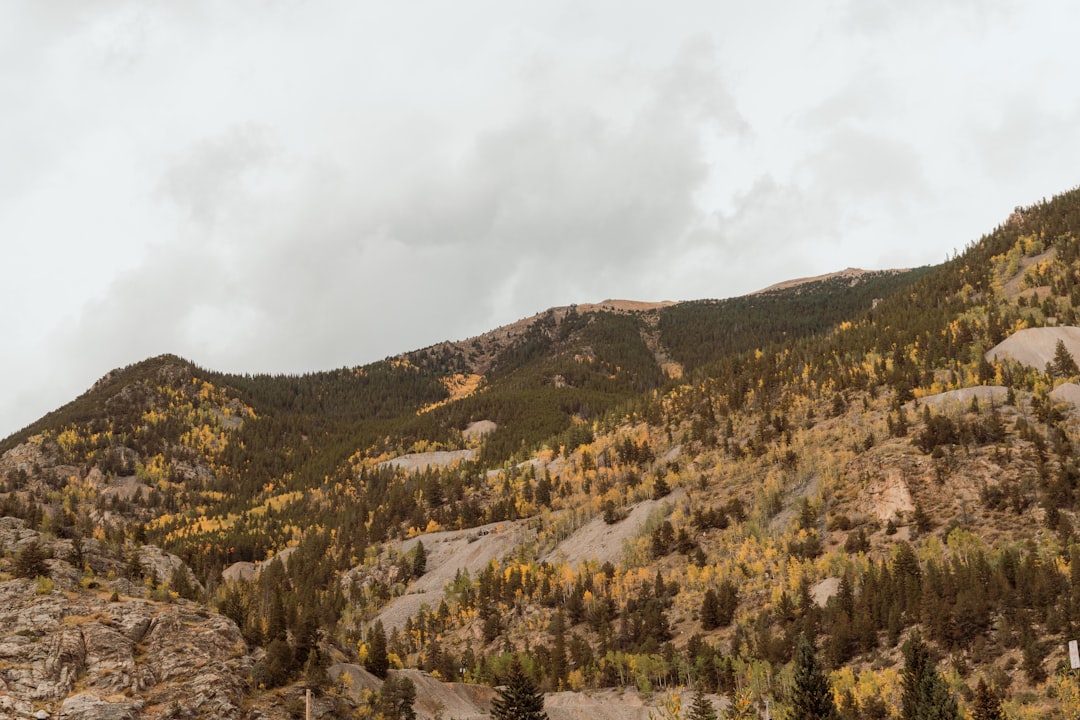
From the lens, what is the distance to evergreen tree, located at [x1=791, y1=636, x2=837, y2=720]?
192 feet

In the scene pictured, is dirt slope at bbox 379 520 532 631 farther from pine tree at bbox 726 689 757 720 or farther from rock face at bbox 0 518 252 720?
rock face at bbox 0 518 252 720

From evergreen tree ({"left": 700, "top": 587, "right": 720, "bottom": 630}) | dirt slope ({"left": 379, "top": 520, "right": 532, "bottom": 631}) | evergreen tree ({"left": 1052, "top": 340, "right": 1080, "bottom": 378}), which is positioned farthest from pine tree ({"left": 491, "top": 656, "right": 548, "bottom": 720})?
evergreen tree ({"left": 1052, "top": 340, "right": 1080, "bottom": 378})

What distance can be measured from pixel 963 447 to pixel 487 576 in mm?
80179

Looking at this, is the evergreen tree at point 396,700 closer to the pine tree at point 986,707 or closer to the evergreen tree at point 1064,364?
the pine tree at point 986,707

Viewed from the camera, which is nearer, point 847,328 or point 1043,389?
point 1043,389

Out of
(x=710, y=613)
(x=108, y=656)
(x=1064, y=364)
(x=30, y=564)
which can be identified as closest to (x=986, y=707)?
(x=710, y=613)

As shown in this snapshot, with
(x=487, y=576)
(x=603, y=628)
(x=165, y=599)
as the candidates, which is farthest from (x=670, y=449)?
(x=165, y=599)

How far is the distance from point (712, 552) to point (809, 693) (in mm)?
65170

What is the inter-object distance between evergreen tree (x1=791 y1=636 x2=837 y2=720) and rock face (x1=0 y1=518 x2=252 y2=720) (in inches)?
1579

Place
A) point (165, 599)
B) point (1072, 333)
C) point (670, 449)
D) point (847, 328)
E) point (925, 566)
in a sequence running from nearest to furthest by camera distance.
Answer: point (165, 599) → point (925, 566) → point (1072, 333) → point (670, 449) → point (847, 328)

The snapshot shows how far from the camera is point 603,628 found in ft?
362

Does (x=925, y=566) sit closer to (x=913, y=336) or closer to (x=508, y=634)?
(x=508, y=634)

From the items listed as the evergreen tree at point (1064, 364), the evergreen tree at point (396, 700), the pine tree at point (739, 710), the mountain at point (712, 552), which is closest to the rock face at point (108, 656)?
the mountain at point (712, 552)

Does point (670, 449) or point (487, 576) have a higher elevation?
point (670, 449)
